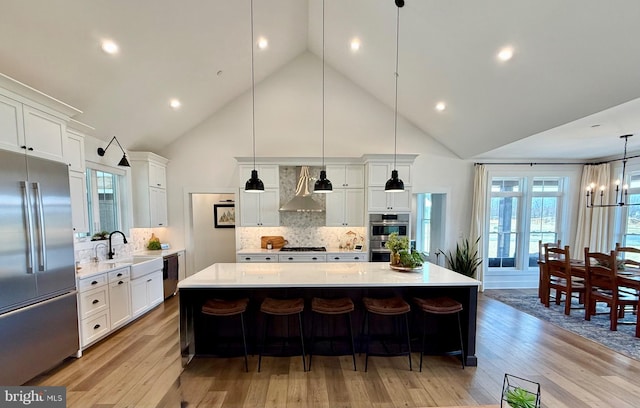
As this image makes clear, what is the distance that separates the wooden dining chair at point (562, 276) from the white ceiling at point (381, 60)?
1841 mm

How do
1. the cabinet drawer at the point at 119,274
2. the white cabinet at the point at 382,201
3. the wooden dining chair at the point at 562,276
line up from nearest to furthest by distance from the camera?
the cabinet drawer at the point at 119,274 → the wooden dining chair at the point at 562,276 → the white cabinet at the point at 382,201

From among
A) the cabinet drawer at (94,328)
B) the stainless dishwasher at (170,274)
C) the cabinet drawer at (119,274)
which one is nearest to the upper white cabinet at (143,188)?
the stainless dishwasher at (170,274)

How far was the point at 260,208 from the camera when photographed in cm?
520

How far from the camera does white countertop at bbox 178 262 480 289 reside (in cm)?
263

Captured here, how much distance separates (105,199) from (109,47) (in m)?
2.52

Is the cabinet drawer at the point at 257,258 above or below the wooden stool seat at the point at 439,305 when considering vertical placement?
below

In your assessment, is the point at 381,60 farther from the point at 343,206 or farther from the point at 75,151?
the point at 75,151

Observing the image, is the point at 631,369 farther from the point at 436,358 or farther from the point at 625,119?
the point at 625,119

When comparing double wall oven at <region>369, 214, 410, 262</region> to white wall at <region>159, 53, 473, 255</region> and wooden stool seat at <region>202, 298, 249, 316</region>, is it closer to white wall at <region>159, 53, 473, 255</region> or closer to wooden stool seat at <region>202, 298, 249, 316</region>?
white wall at <region>159, 53, 473, 255</region>

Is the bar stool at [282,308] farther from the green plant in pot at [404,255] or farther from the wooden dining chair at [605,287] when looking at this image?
the wooden dining chair at [605,287]

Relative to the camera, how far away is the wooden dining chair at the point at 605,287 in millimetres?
3512

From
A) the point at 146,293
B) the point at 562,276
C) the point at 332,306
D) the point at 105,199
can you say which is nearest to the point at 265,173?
the point at 105,199

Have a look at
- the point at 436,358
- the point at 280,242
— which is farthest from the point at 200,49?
the point at 436,358

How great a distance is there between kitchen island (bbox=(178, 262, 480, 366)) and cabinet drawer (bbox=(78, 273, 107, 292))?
1.21m
